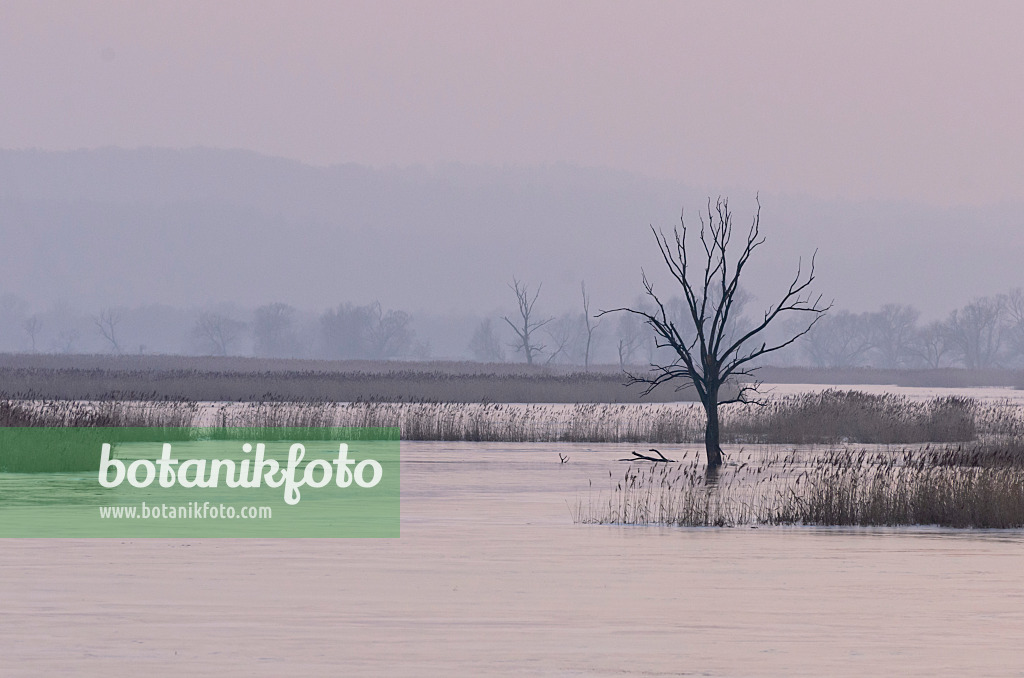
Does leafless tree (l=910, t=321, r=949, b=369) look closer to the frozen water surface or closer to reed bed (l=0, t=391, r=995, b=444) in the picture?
reed bed (l=0, t=391, r=995, b=444)

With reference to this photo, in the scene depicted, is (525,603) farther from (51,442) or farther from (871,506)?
(51,442)

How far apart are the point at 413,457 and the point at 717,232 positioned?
899cm

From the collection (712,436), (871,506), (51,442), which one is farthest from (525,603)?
Answer: (51,442)

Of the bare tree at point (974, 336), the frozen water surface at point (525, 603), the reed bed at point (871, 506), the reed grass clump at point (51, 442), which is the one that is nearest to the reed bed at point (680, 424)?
the reed grass clump at point (51, 442)

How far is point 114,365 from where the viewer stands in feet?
323

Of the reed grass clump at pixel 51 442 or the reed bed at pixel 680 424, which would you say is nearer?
the reed grass clump at pixel 51 442

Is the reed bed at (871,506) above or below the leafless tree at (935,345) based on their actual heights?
below

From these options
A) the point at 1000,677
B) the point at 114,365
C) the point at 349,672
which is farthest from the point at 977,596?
the point at 114,365

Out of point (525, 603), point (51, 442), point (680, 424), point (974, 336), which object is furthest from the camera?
point (974, 336)

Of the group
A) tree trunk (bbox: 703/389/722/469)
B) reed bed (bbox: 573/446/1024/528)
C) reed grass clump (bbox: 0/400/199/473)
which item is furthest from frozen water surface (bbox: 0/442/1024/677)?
reed grass clump (bbox: 0/400/199/473)

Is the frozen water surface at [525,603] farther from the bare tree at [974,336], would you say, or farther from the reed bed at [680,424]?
the bare tree at [974,336]

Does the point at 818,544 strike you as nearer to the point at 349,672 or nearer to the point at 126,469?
the point at 349,672

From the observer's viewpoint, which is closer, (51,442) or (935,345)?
(51,442)

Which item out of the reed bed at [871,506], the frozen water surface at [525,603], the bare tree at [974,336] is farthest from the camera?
the bare tree at [974,336]
